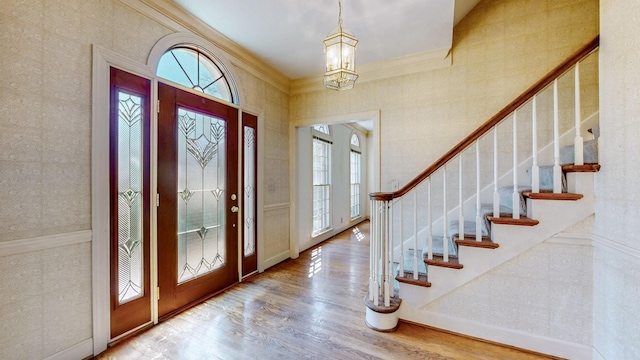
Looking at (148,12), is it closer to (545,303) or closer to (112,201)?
(112,201)

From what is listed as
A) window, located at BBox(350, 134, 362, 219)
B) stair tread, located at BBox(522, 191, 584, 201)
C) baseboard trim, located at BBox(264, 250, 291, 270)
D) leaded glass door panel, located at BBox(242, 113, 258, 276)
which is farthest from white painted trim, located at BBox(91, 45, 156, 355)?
window, located at BBox(350, 134, 362, 219)

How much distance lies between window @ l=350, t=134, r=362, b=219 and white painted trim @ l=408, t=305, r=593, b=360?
4952mm

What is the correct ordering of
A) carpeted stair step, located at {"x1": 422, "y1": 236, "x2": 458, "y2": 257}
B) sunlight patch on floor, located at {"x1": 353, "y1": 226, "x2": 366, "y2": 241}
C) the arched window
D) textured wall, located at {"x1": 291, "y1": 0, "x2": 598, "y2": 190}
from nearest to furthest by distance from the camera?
carpeted stair step, located at {"x1": 422, "y1": 236, "x2": 458, "y2": 257} → the arched window → textured wall, located at {"x1": 291, "y1": 0, "x2": 598, "y2": 190} → sunlight patch on floor, located at {"x1": 353, "y1": 226, "x2": 366, "y2": 241}

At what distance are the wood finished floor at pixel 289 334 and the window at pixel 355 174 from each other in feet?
14.3

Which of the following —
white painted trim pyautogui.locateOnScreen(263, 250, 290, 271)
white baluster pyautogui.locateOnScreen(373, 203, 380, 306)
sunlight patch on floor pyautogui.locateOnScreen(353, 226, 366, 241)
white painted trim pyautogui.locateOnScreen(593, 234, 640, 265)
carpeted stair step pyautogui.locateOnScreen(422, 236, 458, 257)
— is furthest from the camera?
sunlight patch on floor pyautogui.locateOnScreen(353, 226, 366, 241)

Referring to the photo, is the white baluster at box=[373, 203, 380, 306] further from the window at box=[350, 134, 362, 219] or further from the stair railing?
the window at box=[350, 134, 362, 219]

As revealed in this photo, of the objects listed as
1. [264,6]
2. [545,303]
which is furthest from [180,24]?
[545,303]

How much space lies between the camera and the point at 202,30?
102 inches

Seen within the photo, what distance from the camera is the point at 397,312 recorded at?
222 cm

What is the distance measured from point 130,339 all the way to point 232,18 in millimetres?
3045

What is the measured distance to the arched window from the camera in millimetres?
2410

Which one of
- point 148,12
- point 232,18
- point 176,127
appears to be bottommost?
point 176,127

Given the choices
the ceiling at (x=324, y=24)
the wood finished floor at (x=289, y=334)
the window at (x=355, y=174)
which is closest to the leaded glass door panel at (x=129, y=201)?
the wood finished floor at (x=289, y=334)

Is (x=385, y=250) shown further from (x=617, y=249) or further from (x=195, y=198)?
(x=195, y=198)
